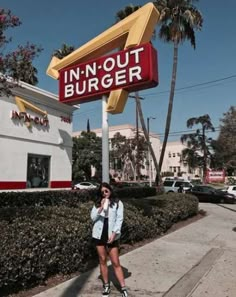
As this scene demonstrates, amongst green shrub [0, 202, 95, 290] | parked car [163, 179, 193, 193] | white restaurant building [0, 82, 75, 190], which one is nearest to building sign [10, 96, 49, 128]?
white restaurant building [0, 82, 75, 190]

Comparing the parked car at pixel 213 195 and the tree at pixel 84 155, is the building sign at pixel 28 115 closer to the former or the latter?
the parked car at pixel 213 195

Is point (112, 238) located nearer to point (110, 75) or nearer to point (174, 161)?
point (110, 75)

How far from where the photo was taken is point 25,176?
50.0 feet

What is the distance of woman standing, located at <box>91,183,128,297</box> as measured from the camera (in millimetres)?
5531

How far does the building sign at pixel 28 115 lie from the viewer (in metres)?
14.8

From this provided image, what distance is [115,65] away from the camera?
10312mm

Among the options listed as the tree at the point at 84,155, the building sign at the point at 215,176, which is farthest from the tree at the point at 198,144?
the tree at the point at 84,155

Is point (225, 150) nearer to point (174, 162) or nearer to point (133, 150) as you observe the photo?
point (133, 150)

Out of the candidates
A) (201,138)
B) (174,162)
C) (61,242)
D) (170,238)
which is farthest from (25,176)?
(174,162)

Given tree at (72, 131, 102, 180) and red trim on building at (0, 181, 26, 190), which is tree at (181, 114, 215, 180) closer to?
tree at (72, 131, 102, 180)

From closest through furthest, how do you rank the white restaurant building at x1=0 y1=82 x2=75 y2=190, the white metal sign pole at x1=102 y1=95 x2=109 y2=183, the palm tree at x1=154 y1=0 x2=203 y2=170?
the white metal sign pole at x1=102 y1=95 x2=109 y2=183 → the white restaurant building at x1=0 y1=82 x2=75 y2=190 → the palm tree at x1=154 y1=0 x2=203 y2=170

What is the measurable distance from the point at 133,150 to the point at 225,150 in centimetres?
2070

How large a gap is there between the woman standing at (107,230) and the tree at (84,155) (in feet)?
161

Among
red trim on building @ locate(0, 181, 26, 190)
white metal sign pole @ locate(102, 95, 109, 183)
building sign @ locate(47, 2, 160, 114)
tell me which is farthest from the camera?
red trim on building @ locate(0, 181, 26, 190)
